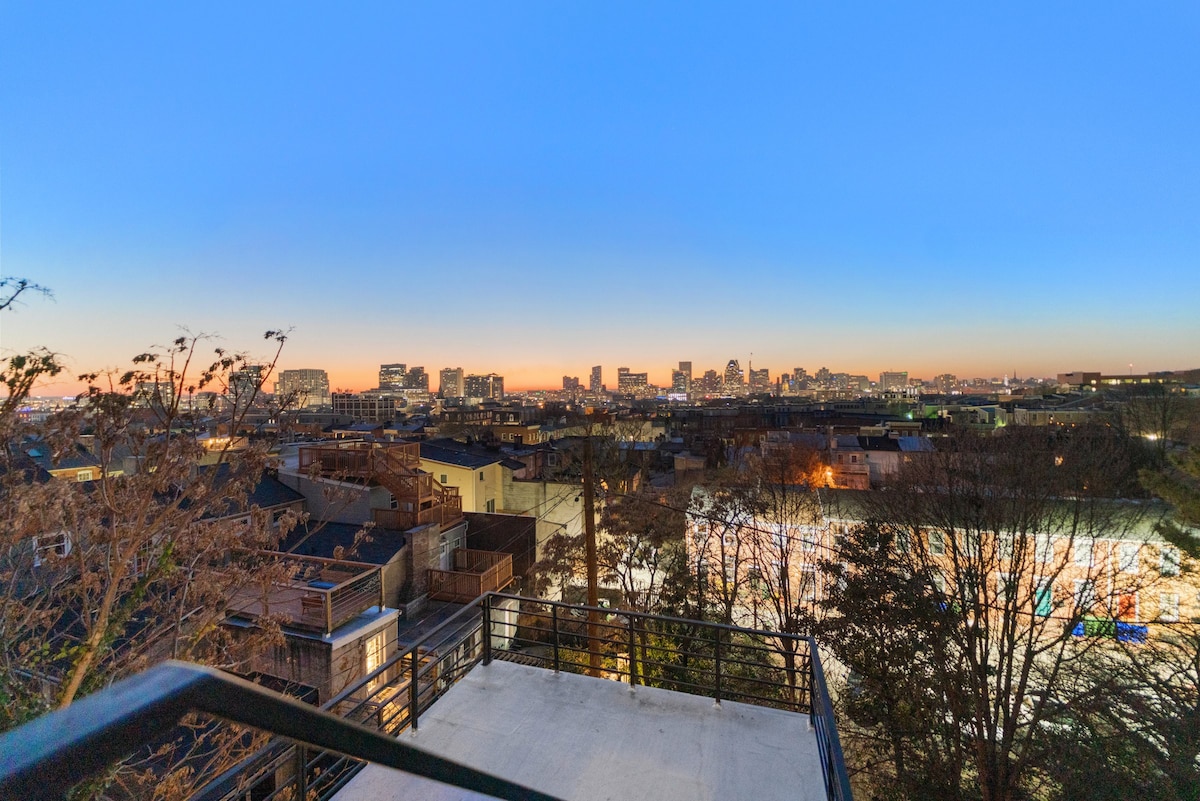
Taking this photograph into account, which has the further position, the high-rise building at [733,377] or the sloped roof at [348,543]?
the high-rise building at [733,377]

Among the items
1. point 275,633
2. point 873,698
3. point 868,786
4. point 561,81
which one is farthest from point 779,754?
point 561,81

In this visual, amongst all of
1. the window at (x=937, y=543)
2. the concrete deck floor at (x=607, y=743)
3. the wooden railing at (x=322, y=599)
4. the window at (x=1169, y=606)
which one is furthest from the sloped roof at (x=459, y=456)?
the window at (x=1169, y=606)

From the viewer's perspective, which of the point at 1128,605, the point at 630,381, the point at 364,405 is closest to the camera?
the point at 1128,605

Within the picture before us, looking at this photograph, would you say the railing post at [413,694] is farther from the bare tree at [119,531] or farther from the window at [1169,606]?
the window at [1169,606]

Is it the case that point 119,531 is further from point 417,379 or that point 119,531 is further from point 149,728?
point 417,379

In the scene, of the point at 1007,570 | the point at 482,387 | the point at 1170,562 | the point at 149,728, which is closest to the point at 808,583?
the point at 1007,570

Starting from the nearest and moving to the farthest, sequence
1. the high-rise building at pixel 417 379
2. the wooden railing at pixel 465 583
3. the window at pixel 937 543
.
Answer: the window at pixel 937 543 < the wooden railing at pixel 465 583 < the high-rise building at pixel 417 379
